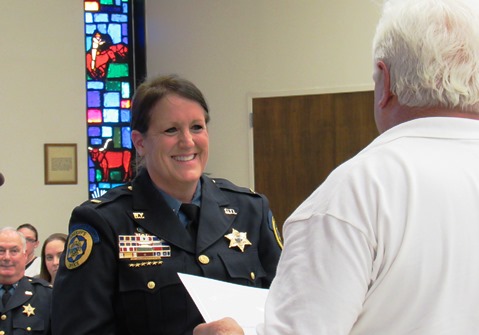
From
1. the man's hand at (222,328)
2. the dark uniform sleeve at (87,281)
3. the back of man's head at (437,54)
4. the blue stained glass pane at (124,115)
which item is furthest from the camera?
the blue stained glass pane at (124,115)

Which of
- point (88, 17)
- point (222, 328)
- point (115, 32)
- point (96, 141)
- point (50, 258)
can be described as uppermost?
point (88, 17)

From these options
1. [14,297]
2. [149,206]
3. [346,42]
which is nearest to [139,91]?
[149,206]

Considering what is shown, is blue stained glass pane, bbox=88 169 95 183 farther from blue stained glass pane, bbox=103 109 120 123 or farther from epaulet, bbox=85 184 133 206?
epaulet, bbox=85 184 133 206

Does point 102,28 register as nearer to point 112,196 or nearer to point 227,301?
point 112,196

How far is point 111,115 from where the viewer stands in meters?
7.97

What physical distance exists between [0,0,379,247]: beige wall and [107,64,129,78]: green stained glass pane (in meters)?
0.50

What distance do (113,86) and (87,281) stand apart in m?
6.30

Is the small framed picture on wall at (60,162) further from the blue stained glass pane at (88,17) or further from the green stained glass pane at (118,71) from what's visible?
the blue stained glass pane at (88,17)

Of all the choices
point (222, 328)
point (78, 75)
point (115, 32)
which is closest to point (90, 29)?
point (115, 32)

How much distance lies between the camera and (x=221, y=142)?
7.38m

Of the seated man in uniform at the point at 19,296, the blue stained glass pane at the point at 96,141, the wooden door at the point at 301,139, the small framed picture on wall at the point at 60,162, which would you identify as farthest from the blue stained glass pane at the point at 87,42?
the seated man in uniform at the point at 19,296

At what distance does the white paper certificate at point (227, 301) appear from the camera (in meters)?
1.46

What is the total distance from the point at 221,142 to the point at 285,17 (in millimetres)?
1323

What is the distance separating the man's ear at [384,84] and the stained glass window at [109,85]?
22.1 feet
